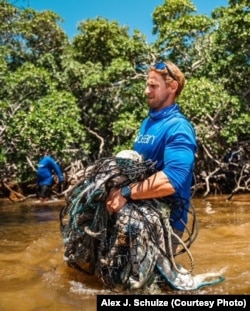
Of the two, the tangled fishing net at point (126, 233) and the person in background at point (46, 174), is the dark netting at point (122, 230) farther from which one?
the person in background at point (46, 174)

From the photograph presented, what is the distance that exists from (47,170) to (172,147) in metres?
9.72

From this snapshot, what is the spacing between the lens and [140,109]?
14023mm

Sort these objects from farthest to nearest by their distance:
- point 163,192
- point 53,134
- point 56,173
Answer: point 56,173
point 53,134
point 163,192

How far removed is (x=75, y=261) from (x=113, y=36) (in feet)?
48.4

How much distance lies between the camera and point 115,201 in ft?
11.0

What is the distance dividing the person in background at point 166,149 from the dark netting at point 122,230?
75 mm

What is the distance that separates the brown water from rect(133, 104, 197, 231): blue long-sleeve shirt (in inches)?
30.1

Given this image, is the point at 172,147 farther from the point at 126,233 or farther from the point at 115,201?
the point at 126,233

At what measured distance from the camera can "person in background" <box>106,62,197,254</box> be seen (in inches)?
128

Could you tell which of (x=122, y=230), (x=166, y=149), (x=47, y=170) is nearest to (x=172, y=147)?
(x=166, y=149)

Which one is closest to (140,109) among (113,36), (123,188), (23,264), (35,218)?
(113,36)

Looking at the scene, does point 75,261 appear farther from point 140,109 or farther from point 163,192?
point 140,109
